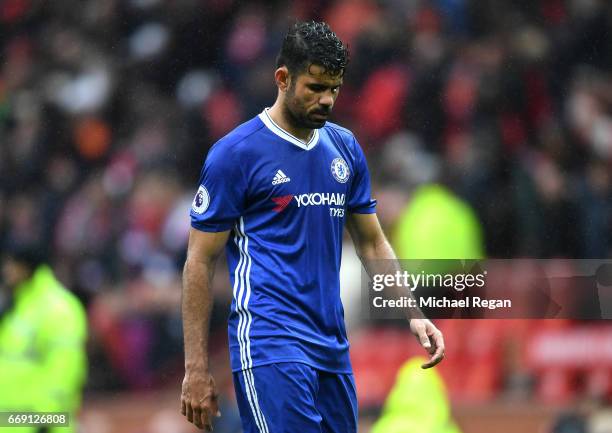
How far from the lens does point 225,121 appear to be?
5.82 meters

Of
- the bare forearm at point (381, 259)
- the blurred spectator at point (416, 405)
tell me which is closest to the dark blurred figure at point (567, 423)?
the blurred spectator at point (416, 405)


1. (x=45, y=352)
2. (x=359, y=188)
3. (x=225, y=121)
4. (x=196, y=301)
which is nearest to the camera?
(x=196, y=301)

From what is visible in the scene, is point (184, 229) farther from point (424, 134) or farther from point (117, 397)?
point (424, 134)

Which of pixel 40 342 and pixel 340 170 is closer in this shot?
pixel 340 170

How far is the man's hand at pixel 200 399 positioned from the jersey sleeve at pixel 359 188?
0.71m

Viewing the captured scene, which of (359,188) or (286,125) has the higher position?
(286,125)

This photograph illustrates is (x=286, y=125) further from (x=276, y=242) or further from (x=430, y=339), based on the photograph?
(x=430, y=339)

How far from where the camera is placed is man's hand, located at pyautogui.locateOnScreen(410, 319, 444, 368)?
10.6 feet

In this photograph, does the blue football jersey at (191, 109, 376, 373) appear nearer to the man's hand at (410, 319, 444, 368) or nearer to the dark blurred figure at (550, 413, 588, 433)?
the man's hand at (410, 319, 444, 368)

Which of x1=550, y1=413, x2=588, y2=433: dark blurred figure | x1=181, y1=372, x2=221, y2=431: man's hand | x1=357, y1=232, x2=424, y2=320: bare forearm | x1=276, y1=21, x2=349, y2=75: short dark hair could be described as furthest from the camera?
x1=550, y1=413, x2=588, y2=433: dark blurred figure

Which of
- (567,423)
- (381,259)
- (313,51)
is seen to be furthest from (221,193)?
(567,423)

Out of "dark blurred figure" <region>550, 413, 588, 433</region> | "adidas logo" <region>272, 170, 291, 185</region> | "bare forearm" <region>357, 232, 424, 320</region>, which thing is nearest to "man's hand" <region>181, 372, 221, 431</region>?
"adidas logo" <region>272, 170, 291, 185</region>

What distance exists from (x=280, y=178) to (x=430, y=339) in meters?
0.63

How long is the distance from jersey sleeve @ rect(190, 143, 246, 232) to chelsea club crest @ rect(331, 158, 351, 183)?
282mm
